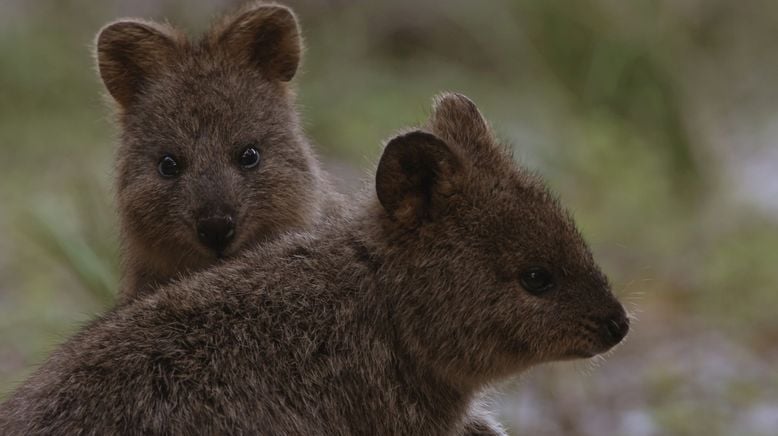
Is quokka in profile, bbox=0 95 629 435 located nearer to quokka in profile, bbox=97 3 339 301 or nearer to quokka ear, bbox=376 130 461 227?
quokka ear, bbox=376 130 461 227

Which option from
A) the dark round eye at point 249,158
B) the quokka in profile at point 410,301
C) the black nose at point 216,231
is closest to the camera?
the quokka in profile at point 410,301

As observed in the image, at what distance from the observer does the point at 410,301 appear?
19.8ft

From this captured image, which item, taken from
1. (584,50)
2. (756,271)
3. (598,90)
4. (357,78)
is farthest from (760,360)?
(357,78)

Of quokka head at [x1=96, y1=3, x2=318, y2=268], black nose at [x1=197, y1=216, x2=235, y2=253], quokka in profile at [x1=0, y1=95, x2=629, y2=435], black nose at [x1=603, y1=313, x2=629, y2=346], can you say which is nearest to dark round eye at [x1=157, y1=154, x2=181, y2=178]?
quokka head at [x1=96, y1=3, x2=318, y2=268]

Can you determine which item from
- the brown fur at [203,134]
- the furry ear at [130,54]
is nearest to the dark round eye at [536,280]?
the brown fur at [203,134]

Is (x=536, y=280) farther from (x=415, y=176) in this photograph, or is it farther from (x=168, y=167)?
(x=168, y=167)

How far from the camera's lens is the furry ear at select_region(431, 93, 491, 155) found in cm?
628

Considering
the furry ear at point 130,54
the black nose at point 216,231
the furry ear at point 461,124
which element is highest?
the furry ear at point 461,124

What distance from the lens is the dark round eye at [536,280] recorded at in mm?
6043

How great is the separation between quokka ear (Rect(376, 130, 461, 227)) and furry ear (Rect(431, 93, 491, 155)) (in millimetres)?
243

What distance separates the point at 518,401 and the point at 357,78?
22.8ft

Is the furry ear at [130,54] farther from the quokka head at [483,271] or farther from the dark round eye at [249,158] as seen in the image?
the quokka head at [483,271]

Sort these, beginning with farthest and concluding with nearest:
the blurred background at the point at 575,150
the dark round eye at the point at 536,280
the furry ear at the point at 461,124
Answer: the blurred background at the point at 575,150
the furry ear at the point at 461,124
the dark round eye at the point at 536,280

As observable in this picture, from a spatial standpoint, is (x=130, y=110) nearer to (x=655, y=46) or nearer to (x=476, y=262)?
(x=476, y=262)
